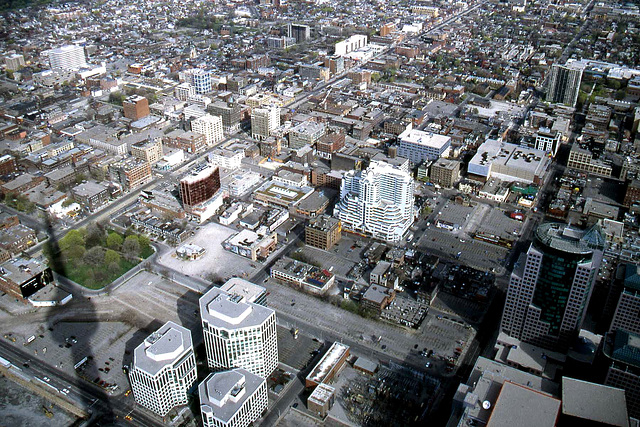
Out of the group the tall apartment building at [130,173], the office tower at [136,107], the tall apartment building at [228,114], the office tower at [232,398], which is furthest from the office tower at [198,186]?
the office tower at [136,107]

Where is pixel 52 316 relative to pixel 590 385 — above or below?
below

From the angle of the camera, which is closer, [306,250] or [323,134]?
[306,250]

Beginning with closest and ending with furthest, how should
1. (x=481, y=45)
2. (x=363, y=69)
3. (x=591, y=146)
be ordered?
(x=591, y=146), (x=363, y=69), (x=481, y=45)

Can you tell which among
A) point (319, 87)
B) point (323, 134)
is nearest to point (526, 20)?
point (319, 87)

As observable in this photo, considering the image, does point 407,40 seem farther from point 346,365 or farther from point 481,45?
point 346,365

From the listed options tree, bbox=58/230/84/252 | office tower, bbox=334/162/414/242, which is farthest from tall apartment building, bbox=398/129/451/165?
tree, bbox=58/230/84/252

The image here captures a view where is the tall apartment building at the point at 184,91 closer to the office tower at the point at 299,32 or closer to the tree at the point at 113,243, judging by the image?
the tree at the point at 113,243

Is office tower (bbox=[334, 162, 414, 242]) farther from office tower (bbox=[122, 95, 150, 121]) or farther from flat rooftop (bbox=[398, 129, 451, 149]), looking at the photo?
office tower (bbox=[122, 95, 150, 121])
